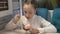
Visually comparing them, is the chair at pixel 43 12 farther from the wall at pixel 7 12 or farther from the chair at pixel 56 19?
the wall at pixel 7 12

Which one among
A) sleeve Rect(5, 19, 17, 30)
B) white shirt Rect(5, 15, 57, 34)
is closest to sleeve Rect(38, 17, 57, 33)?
white shirt Rect(5, 15, 57, 34)

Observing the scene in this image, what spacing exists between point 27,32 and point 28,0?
0.20 meters

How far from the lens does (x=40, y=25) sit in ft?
2.15

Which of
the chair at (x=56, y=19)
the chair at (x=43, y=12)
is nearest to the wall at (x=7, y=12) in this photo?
the chair at (x=43, y=12)

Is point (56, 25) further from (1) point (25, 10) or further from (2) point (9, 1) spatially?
(2) point (9, 1)

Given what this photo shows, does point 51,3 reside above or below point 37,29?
above

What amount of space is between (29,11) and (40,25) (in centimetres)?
11

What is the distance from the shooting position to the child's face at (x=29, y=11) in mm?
646

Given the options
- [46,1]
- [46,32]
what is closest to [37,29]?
[46,32]

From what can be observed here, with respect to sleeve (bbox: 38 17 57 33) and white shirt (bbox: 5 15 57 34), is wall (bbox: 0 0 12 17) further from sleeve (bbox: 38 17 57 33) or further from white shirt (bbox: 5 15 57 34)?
sleeve (bbox: 38 17 57 33)

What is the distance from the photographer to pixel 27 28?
0.66m

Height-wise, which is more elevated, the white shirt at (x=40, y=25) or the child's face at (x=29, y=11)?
the child's face at (x=29, y=11)

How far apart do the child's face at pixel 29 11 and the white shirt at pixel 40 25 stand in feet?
0.08

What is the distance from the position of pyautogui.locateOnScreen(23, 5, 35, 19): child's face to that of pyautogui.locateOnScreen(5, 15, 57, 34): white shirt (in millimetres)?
23
